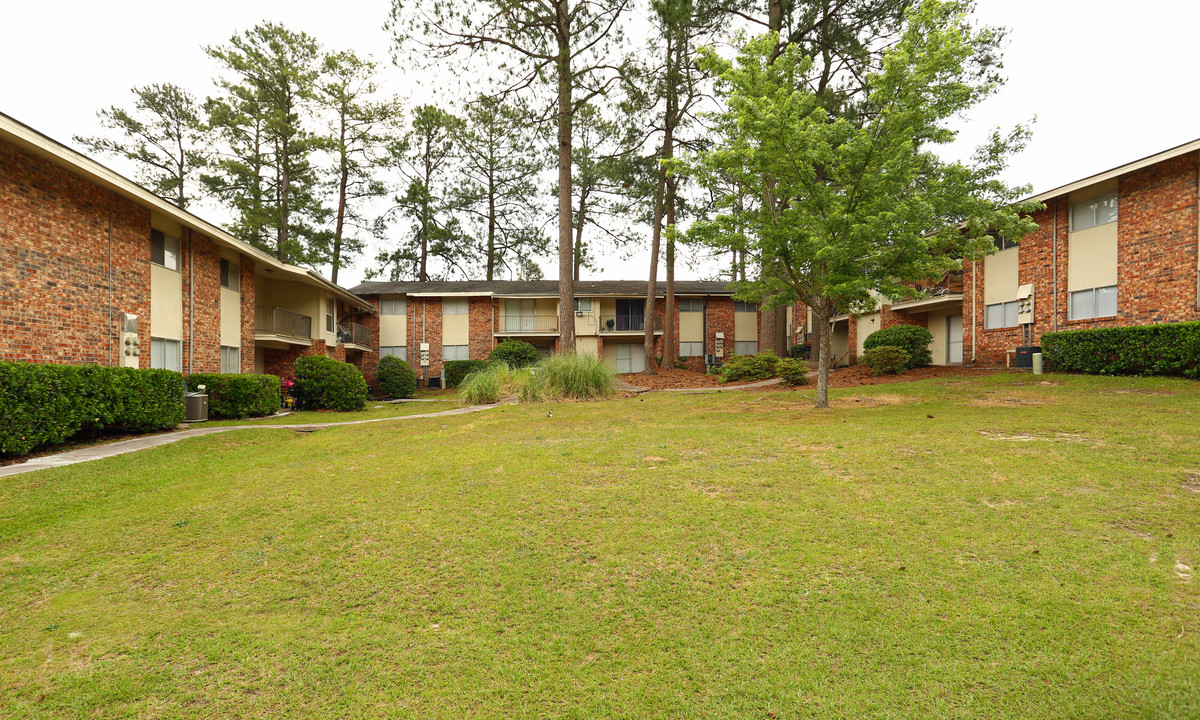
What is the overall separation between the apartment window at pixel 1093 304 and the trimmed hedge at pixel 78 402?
23806 millimetres

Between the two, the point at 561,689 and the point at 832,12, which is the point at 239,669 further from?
the point at 832,12

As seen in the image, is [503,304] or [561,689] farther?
[503,304]

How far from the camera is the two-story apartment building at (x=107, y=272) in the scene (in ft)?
31.3

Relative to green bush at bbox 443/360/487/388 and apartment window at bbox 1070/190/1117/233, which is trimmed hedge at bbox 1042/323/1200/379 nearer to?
apartment window at bbox 1070/190/1117/233

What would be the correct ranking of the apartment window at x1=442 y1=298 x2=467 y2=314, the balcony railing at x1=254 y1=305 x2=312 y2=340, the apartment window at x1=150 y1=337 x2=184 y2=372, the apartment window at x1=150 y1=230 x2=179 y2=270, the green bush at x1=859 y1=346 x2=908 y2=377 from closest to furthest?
the apartment window at x1=150 y1=337 x2=184 y2=372 → the apartment window at x1=150 y1=230 x2=179 y2=270 → the green bush at x1=859 y1=346 x2=908 y2=377 → the balcony railing at x1=254 y1=305 x2=312 y2=340 → the apartment window at x1=442 y1=298 x2=467 y2=314

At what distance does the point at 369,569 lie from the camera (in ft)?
12.5

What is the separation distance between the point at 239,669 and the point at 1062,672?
4155 mm

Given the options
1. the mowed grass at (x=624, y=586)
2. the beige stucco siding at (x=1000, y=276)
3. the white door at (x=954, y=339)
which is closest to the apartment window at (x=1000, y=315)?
the beige stucco siding at (x=1000, y=276)

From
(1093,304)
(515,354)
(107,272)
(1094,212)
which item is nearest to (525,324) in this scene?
(515,354)

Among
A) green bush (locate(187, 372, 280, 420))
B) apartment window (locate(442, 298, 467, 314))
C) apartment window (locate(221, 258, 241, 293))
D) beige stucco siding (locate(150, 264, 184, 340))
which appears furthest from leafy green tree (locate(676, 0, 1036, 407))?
apartment window (locate(442, 298, 467, 314))

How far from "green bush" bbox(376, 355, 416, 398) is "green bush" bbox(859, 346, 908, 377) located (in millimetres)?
19662

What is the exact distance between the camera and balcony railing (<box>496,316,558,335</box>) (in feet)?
96.9

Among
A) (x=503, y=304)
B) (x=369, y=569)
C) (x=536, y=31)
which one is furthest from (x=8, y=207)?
(x=503, y=304)

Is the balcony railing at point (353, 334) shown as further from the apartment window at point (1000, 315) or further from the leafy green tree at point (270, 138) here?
the apartment window at point (1000, 315)
